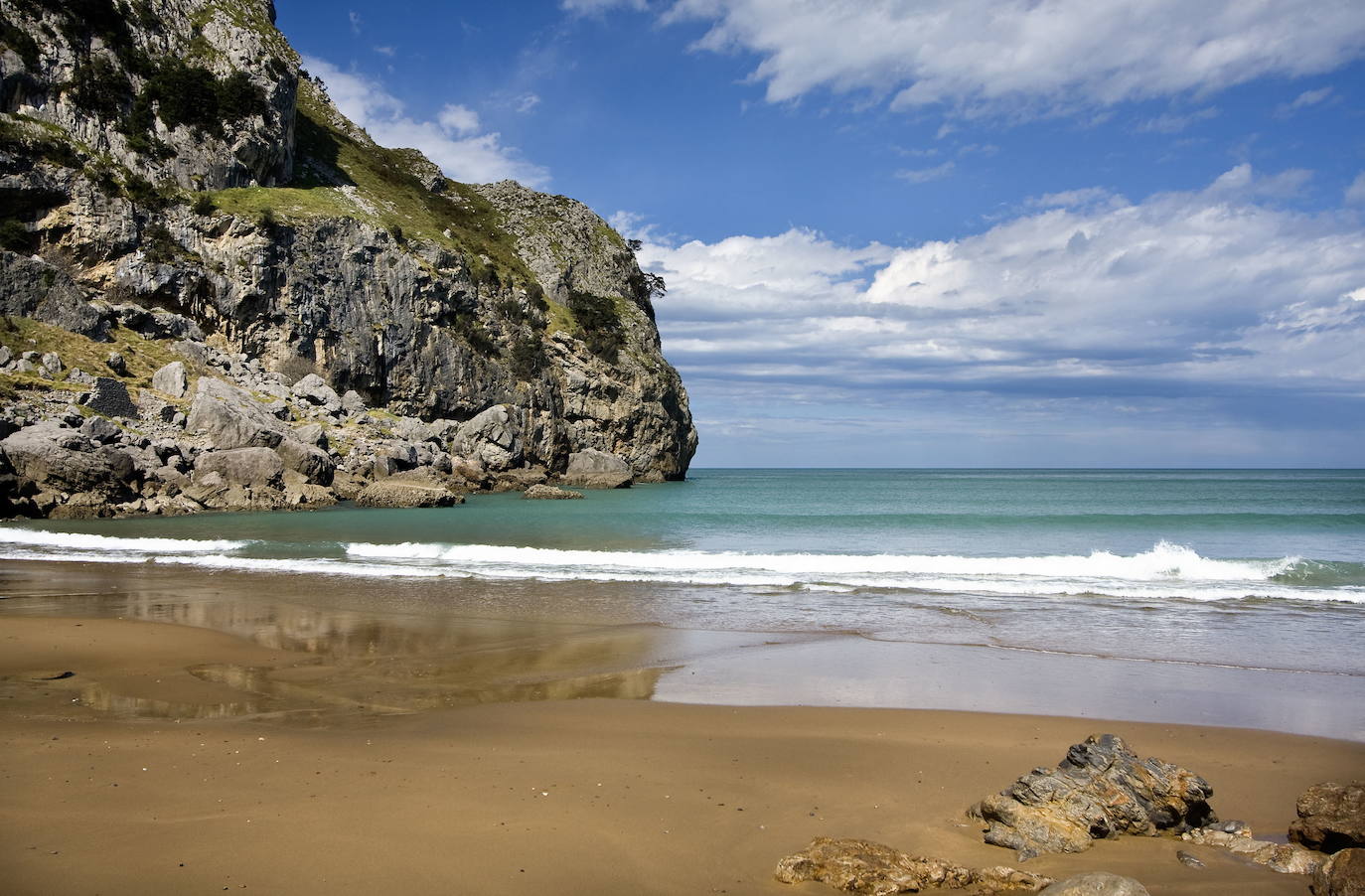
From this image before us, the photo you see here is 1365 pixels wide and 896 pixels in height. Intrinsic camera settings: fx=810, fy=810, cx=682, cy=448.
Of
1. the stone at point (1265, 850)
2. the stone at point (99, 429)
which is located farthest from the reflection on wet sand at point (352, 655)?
the stone at point (99, 429)

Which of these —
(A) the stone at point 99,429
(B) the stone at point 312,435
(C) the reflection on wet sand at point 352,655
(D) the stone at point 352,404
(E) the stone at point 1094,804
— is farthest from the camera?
(D) the stone at point 352,404

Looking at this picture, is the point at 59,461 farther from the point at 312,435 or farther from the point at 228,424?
the point at 312,435

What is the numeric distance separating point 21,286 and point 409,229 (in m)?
26.0

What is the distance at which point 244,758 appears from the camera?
19.7 ft

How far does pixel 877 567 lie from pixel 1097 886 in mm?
15977

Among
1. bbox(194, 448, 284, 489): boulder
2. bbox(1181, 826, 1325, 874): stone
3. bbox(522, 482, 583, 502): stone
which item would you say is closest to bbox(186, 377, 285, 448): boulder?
bbox(194, 448, 284, 489): boulder

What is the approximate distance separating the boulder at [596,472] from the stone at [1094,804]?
5424cm

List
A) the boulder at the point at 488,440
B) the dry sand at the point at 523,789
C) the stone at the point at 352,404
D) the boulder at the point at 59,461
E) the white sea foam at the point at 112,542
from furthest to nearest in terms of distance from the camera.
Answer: the boulder at the point at 488,440 < the stone at the point at 352,404 < the boulder at the point at 59,461 < the white sea foam at the point at 112,542 < the dry sand at the point at 523,789

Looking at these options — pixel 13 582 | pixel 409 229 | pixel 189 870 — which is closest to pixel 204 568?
pixel 13 582

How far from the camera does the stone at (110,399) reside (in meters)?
35.3

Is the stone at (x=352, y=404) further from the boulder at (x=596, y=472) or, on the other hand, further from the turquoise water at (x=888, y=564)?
the turquoise water at (x=888, y=564)

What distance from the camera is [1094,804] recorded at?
16.3 feet

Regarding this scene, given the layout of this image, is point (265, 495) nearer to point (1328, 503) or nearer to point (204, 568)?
point (204, 568)

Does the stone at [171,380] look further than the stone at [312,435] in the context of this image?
No
